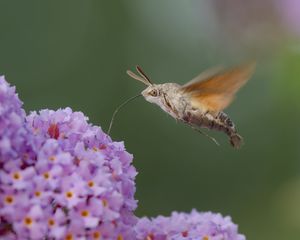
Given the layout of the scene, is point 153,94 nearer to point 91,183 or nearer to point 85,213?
point 91,183

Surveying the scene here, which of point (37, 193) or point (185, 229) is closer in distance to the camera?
point (37, 193)

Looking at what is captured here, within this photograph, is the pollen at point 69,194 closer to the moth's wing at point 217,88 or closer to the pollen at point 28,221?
the pollen at point 28,221

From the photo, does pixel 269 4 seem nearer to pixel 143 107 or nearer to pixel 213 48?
pixel 213 48

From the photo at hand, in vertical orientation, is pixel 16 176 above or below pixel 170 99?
below

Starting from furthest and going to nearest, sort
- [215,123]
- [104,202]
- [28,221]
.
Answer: [215,123] → [104,202] → [28,221]

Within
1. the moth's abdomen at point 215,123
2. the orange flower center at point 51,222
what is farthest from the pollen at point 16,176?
the moth's abdomen at point 215,123

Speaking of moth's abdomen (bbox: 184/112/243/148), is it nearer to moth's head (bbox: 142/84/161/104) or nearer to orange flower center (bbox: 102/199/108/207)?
moth's head (bbox: 142/84/161/104)

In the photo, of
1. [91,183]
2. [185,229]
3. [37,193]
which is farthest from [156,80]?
[37,193]

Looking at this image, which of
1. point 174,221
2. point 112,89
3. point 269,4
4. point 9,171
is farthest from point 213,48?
point 9,171

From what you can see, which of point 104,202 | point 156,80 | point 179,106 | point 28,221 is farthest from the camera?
point 156,80
